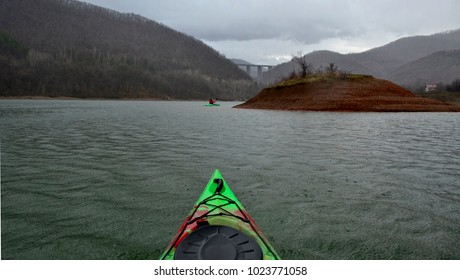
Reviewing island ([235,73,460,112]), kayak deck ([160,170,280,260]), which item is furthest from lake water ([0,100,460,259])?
island ([235,73,460,112])

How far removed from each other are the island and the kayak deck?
1265 inches

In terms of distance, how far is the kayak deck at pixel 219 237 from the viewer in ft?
10.8

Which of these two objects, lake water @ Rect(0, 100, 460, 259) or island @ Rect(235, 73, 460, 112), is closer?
lake water @ Rect(0, 100, 460, 259)

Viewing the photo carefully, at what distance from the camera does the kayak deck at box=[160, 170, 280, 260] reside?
3.29 meters

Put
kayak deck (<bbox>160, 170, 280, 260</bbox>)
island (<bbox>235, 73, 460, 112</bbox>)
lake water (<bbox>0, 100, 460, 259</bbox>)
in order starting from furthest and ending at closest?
island (<bbox>235, 73, 460, 112</bbox>) → lake water (<bbox>0, 100, 460, 259</bbox>) → kayak deck (<bbox>160, 170, 280, 260</bbox>)

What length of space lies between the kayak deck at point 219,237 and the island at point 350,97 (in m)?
32.1

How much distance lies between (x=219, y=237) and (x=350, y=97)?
113ft

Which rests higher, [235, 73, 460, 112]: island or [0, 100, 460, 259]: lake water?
[235, 73, 460, 112]: island

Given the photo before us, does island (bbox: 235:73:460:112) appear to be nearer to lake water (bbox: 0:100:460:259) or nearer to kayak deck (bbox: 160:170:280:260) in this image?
lake water (bbox: 0:100:460:259)

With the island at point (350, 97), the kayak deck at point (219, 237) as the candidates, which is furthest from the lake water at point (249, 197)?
the island at point (350, 97)

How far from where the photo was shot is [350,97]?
34.4 metres

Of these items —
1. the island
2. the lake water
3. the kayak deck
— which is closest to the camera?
the kayak deck

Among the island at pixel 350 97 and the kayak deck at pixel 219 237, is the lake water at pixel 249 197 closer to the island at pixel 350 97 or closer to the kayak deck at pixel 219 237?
the kayak deck at pixel 219 237
